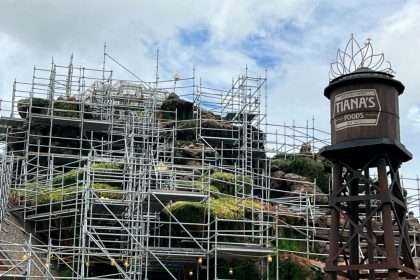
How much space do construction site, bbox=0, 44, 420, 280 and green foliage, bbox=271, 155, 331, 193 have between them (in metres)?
0.06

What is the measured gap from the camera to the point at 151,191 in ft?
123

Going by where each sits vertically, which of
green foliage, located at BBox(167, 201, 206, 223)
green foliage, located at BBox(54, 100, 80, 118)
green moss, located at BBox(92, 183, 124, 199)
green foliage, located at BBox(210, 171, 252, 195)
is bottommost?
green foliage, located at BBox(167, 201, 206, 223)

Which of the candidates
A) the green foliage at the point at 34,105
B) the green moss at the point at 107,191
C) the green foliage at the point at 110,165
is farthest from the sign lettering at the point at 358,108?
the green foliage at the point at 34,105

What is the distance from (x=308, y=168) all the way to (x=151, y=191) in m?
15.2

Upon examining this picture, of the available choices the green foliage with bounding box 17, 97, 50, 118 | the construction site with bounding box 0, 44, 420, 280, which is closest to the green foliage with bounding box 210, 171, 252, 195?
the construction site with bounding box 0, 44, 420, 280

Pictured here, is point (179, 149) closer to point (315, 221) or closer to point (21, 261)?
point (315, 221)

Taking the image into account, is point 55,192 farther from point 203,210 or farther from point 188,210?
point 203,210

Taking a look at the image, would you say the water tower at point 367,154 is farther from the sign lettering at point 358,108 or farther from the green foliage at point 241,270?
the green foliage at point 241,270

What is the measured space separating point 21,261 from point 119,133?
14.2 metres

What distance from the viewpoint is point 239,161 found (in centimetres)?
4953

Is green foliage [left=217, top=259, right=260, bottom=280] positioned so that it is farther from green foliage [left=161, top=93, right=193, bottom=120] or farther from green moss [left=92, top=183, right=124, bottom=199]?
green foliage [left=161, top=93, right=193, bottom=120]

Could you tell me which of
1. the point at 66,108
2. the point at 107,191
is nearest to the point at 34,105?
the point at 66,108

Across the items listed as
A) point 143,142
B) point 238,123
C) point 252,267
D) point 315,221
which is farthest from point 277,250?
point 238,123

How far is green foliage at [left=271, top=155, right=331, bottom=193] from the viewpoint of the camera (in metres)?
50.1
